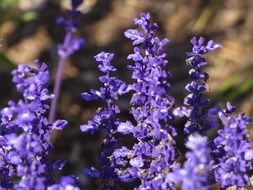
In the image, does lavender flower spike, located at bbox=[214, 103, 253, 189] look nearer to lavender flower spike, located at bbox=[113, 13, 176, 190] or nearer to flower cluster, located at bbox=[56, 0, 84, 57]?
lavender flower spike, located at bbox=[113, 13, 176, 190]

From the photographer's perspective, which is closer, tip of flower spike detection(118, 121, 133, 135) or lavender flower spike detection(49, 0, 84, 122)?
lavender flower spike detection(49, 0, 84, 122)

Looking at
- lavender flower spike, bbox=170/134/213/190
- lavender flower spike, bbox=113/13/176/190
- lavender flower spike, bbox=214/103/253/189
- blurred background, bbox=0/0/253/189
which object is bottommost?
lavender flower spike, bbox=170/134/213/190

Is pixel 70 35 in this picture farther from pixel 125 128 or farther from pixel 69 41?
pixel 125 128

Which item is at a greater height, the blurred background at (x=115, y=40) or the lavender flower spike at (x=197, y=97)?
the blurred background at (x=115, y=40)

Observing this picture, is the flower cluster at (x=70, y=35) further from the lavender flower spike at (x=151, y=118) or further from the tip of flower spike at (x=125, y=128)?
the tip of flower spike at (x=125, y=128)

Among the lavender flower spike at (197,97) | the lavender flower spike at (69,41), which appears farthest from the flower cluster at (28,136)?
the lavender flower spike at (197,97)

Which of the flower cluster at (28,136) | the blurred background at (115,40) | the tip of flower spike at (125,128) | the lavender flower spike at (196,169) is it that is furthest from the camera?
the blurred background at (115,40)

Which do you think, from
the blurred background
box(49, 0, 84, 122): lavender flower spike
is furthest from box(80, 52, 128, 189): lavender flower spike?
the blurred background

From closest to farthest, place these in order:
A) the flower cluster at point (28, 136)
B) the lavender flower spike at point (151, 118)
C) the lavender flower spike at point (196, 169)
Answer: the lavender flower spike at point (196, 169)
the flower cluster at point (28, 136)
the lavender flower spike at point (151, 118)

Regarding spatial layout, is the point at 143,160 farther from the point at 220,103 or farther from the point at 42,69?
the point at 220,103
